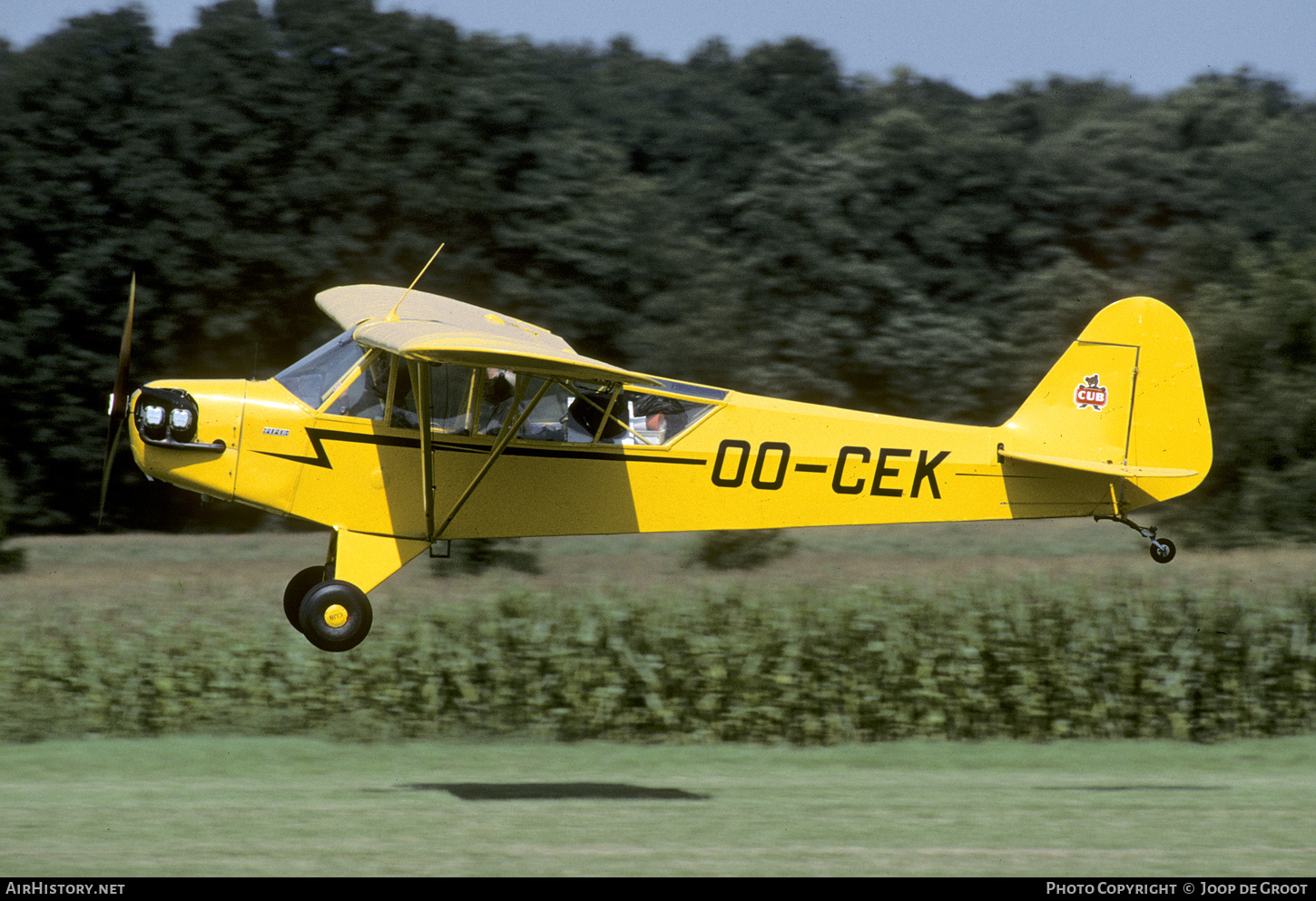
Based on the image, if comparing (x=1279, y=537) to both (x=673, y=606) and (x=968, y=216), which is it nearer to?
(x=968, y=216)

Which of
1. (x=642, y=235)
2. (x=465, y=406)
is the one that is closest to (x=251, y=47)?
(x=642, y=235)

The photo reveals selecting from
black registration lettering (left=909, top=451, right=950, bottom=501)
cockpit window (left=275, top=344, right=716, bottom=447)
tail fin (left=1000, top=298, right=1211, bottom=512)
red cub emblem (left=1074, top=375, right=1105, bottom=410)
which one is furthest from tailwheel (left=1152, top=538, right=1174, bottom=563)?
cockpit window (left=275, top=344, right=716, bottom=447)

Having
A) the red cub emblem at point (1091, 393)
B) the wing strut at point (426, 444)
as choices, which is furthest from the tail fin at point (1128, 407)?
the wing strut at point (426, 444)

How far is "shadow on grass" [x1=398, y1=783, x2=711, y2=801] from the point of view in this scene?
12.5m

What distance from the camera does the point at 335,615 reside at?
10.1 m

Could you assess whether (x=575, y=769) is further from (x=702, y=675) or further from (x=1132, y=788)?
(x=1132, y=788)

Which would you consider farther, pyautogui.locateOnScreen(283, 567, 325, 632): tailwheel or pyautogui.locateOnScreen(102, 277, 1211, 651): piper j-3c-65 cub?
pyautogui.locateOnScreen(283, 567, 325, 632): tailwheel

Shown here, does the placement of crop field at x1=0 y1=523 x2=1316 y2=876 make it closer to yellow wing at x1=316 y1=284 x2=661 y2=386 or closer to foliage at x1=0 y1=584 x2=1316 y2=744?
foliage at x1=0 y1=584 x2=1316 y2=744

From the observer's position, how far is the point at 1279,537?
95.7 ft

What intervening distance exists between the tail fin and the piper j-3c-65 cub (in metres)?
0.02

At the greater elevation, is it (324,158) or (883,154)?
(883,154)

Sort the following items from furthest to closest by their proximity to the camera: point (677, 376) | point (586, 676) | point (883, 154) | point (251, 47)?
point (883, 154) < point (251, 47) < point (677, 376) < point (586, 676)

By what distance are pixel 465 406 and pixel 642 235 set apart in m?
20.6

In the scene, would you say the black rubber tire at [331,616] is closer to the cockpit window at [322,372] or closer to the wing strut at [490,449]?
the wing strut at [490,449]
